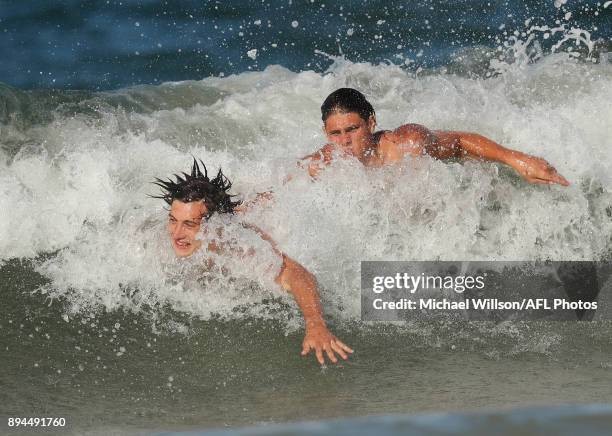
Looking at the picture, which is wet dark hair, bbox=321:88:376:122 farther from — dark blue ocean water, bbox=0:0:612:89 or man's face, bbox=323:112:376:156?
dark blue ocean water, bbox=0:0:612:89

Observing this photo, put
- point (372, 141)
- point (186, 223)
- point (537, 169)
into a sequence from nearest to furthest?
point (186, 223) → point (537, 169) → point (372, 141)

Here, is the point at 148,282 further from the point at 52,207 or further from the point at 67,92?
the point at 67,92

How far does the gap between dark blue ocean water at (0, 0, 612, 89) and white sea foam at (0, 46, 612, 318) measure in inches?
129

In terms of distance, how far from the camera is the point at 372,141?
5.59 metres

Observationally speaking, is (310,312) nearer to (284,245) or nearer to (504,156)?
(284,245)

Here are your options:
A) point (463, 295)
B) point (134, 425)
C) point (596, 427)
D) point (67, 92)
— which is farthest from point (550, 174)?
point (67, 92)

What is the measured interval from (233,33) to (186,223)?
7.14m

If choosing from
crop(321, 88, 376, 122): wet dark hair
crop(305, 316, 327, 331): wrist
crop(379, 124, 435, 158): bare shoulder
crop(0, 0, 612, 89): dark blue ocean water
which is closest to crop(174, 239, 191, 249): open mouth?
crop(305, 316, 327, 331): wrist

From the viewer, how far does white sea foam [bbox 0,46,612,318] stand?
4949mm

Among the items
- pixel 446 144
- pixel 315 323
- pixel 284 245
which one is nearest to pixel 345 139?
pixel 446 144

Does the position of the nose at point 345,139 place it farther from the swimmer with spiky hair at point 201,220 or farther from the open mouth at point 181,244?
the open mouth at point 181,244

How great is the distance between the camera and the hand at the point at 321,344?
3.90m

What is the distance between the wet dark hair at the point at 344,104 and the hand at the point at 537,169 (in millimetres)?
1003

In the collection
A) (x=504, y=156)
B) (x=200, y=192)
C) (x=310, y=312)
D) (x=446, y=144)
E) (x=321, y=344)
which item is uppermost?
(x=446, y=144)
